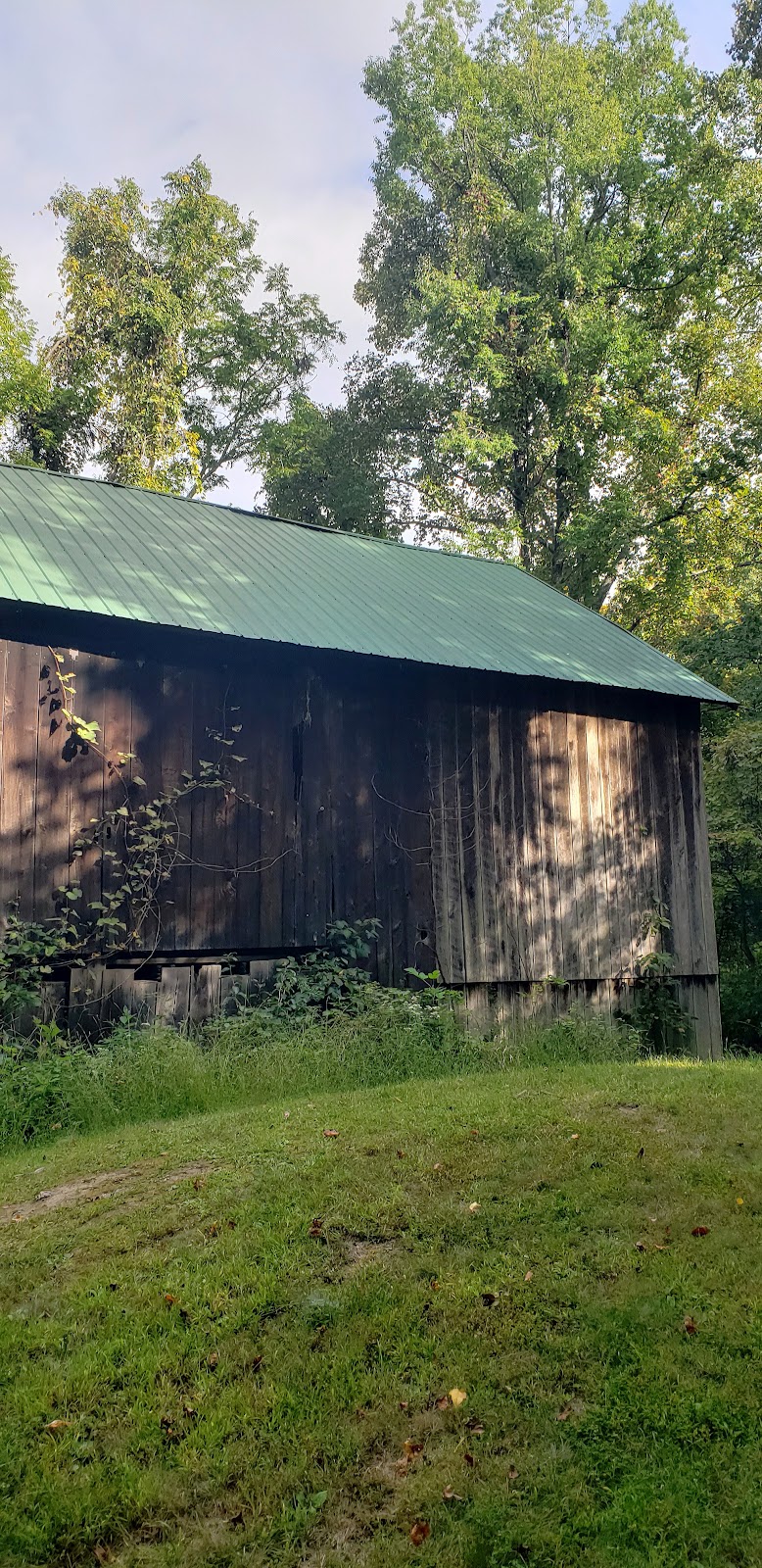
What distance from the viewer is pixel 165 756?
10.2 meters

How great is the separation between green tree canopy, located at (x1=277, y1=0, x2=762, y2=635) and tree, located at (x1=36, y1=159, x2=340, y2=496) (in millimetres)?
4450

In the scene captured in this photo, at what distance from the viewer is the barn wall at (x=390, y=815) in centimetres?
963

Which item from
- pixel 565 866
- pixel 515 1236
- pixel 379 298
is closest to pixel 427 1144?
pixel 515 1236

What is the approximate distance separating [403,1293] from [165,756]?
673 cm

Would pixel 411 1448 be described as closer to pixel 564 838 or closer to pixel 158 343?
pixel 564 838

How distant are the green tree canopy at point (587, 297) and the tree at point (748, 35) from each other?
5.44ft

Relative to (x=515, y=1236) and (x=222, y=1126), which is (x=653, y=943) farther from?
(x=515, y=1236)

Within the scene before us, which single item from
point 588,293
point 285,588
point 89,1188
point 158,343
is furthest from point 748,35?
point 89,1188

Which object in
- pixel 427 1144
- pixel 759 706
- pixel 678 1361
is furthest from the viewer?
pixel 759 706

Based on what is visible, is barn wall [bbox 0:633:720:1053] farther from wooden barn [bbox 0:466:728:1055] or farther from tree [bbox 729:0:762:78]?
tree [bbox 729:0:762:78]

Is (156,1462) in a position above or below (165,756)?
below

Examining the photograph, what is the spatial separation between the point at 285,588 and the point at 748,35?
26.7 m

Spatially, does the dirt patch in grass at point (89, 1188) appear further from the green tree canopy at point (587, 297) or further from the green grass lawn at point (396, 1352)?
the green tree canopy at point (587, 297)

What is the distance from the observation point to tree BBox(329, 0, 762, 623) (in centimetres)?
2656
